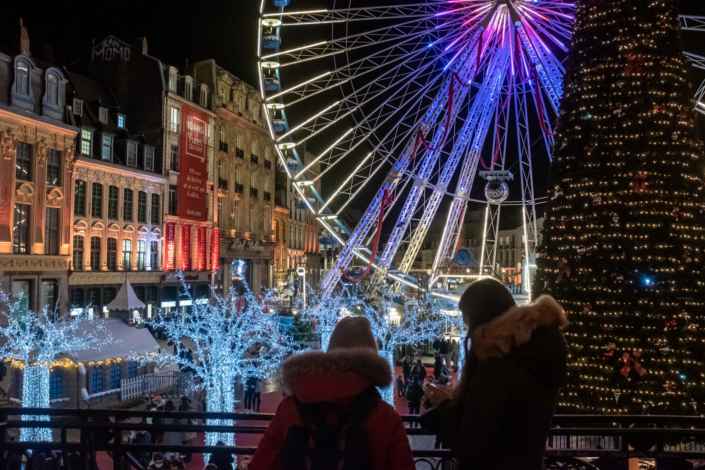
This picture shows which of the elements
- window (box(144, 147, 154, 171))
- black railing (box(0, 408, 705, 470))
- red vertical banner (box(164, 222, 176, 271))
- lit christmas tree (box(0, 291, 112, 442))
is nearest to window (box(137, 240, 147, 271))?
red vertical banner (box(164, 222, 176, 271))

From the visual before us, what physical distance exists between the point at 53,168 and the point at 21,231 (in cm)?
349

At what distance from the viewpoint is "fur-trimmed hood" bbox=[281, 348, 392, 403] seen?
2.68 metres

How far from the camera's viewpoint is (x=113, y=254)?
32.5 m

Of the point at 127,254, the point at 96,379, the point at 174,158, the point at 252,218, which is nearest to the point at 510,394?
the point at 96,379

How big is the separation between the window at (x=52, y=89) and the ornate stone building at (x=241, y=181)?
51.1ft

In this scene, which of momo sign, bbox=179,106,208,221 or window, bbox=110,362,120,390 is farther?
momo sign, bbox=179,106,208,221

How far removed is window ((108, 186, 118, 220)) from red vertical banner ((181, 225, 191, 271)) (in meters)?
5.84

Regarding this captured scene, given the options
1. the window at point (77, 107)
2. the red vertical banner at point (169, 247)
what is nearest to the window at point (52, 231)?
the window at point (77, 107)

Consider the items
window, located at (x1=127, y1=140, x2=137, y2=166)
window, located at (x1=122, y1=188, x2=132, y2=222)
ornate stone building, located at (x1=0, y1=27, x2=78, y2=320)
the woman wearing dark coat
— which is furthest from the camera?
window, located at (x1=127, y1=140, x2=137, y2=166)

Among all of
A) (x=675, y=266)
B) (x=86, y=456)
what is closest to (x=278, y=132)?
(x=675, y=266)

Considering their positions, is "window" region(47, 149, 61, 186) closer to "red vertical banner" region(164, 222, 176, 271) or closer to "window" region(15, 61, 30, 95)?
"window" region(15, 61, 30, 95)

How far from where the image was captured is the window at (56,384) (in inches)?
713

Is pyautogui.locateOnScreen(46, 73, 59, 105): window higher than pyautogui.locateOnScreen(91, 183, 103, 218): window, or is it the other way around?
pyautogui.locateOnScreen(46, 73, 59, 105): window

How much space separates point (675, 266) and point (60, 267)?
27011 millimetres
